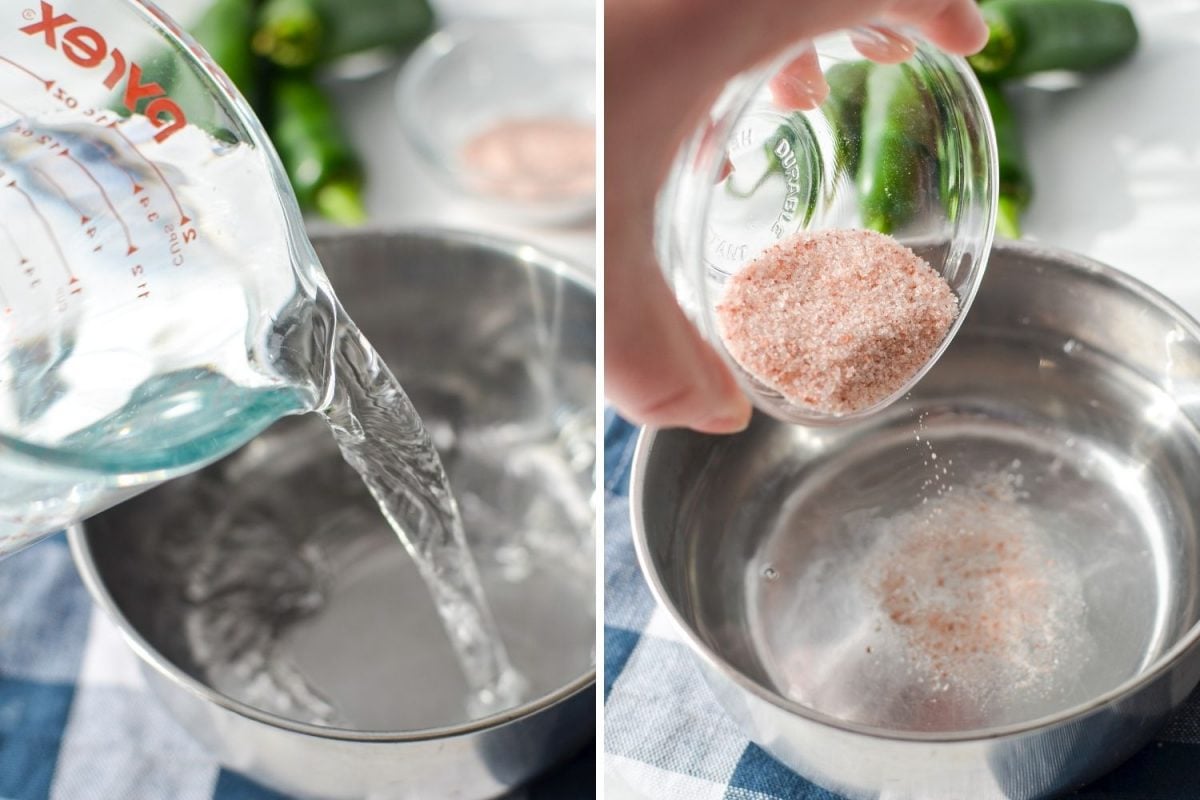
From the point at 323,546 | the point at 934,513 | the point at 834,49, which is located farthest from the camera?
the point at 323,546

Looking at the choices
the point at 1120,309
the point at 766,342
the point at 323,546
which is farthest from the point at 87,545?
the point at 1120,309

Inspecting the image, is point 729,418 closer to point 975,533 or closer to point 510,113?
point 975,533

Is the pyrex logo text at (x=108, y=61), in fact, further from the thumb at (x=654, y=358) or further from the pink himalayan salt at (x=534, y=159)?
the pink himalayan salt at (x=534, y=159)

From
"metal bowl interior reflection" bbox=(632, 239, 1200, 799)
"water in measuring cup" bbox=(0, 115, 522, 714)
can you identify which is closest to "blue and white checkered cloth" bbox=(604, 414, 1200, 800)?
"metal bowl interior reflection" bbox=(632, 239, 1200, 799)

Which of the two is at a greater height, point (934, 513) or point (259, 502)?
point (934, 513)

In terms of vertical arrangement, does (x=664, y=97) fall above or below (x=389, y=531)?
above

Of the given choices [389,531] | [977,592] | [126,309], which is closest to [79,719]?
[389,531]

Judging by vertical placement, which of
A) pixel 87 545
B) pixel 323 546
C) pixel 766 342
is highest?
pixel 766 342

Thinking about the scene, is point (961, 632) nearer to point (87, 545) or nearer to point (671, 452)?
point (671, 452)
